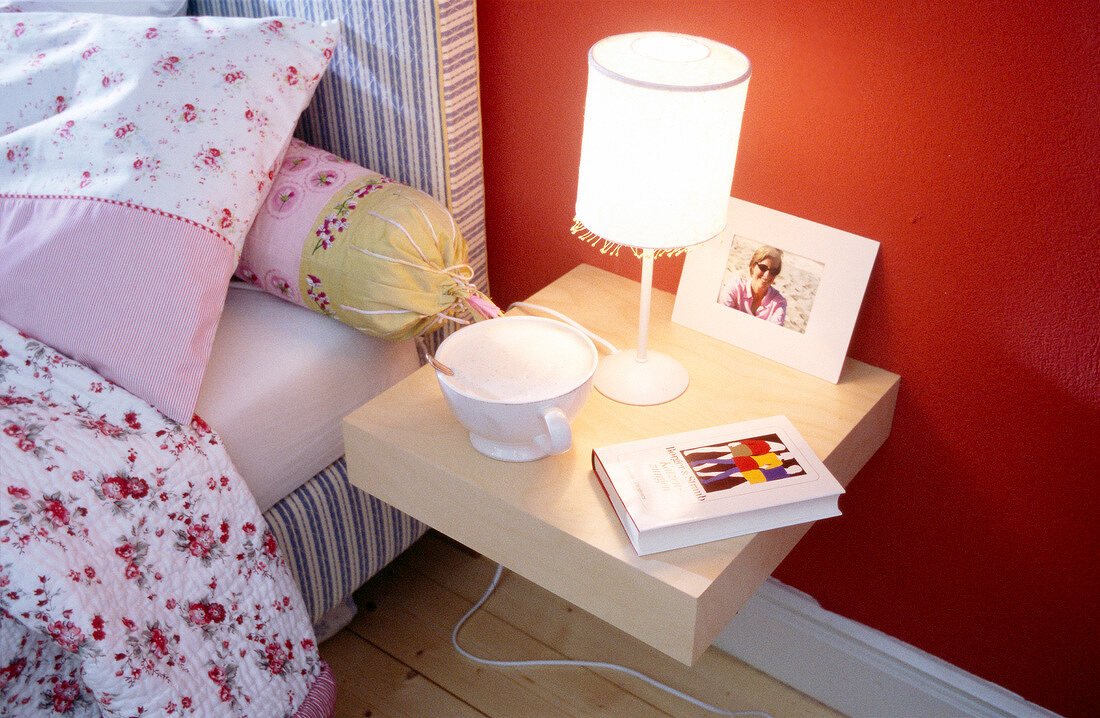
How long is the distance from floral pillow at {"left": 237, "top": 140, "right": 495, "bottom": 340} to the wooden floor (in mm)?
532

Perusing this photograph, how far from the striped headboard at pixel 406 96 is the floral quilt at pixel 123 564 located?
468 millimetres

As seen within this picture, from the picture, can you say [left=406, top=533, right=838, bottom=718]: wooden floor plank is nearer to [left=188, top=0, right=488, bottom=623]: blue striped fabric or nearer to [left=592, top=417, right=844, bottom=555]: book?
[left=188, top=0, right=488, bottom=623]: blue striped fabric

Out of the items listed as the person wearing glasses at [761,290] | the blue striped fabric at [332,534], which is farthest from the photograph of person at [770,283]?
the blue striped fabric at [332,534]

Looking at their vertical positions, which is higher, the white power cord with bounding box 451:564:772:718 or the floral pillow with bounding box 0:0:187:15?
the floral pillow with bounding box 0:0:187:15

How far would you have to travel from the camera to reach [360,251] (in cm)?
115

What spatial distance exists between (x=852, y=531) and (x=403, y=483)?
0.62 m

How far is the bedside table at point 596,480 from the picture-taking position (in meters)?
0.89

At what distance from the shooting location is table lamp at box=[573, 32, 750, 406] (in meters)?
0.90

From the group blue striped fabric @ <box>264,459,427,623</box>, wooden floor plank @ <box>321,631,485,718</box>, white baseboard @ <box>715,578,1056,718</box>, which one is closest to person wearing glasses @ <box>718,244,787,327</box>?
white baseboard @ <box>715,578,1056,718</box>

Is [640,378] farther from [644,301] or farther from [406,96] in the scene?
[406,96]

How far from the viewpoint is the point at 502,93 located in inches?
52.1

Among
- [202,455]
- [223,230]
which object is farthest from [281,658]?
[223,230]

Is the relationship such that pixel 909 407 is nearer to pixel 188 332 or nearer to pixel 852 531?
pixel 852 531

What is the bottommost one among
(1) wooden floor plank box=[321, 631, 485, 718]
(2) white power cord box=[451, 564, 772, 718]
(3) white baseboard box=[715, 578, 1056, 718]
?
(1) wooden floor plank box=[321, 631, 485, 718]
